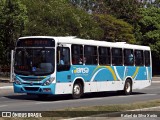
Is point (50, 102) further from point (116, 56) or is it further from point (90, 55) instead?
point (116, 56)

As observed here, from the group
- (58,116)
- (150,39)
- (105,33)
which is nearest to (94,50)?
(58,116)

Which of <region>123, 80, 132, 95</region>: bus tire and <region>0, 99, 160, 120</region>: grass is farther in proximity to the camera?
<region>123, 80, 132, 95</region>: bus tire

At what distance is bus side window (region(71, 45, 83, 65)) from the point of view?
2123 cm

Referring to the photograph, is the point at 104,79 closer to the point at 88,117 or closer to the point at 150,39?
the point at 88,117

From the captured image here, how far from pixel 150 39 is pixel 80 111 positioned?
157 ft

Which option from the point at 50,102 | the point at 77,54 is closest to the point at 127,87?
the point at 77,54

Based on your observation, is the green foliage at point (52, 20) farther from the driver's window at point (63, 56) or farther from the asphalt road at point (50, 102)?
the driver's window at point (63, 56)

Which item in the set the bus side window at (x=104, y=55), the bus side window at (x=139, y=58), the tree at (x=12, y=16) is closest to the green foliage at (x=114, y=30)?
the tree at (x=12, y=16)

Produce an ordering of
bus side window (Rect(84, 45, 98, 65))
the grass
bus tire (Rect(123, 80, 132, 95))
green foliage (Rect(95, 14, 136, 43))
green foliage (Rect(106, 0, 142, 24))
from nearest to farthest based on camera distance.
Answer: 1. the grass
2. bus side window (Rect(84, 45, 98, 65))
3. bus tire (Rect(123, 80, 132, 95))
4. green foliage (Rect(95, 14, 136, 43))
5. green foliage (Rect(106, 0, 142, 24))

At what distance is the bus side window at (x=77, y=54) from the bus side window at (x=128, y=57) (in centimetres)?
448

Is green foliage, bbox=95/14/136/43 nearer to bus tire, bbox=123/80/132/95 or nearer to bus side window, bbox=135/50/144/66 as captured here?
bus side window, bbox=135/50/144/66

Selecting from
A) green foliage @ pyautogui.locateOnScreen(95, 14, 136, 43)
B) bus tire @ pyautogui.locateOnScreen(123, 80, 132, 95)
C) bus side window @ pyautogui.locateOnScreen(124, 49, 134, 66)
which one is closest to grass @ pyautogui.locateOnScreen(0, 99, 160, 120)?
bus side window @ pyautogui.locateOnScreen(124, 49, 134, 66)

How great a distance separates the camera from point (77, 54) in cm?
2153

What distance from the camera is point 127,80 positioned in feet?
85.3
